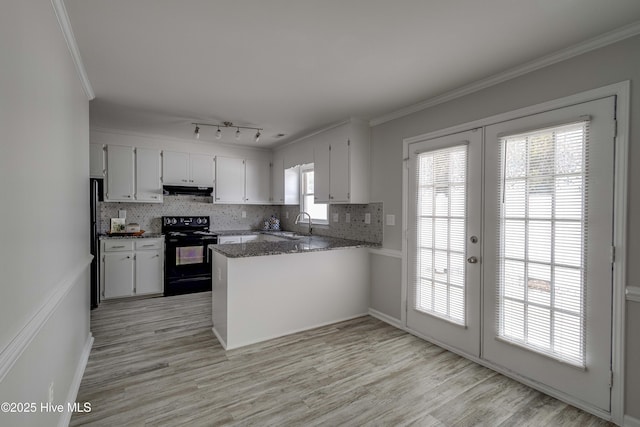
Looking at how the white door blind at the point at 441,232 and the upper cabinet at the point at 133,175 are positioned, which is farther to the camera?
the upper cabinet at the point at 133,175

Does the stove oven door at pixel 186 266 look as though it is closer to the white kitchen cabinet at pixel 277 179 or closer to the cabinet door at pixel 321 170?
the white kitchen cabinet at pixel 277 179

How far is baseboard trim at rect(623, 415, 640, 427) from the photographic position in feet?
6.16

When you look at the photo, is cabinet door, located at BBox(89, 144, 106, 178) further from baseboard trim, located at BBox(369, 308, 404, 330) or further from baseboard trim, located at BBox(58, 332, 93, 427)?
baseboard trim, located at BBox(369, 308, 404, 330)

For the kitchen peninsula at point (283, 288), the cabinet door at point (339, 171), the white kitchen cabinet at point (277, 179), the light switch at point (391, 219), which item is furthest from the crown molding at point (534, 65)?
the white kitchen cabinet at point (277, 179)

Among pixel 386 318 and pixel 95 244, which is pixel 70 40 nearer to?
pixel 95 244

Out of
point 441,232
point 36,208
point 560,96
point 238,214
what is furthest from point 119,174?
point 560,96

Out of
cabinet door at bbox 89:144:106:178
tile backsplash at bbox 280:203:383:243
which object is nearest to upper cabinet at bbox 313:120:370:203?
tile backsplash at bbox 280:203:383:243

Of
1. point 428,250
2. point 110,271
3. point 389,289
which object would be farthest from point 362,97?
point 110,271

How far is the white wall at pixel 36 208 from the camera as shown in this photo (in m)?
1.08

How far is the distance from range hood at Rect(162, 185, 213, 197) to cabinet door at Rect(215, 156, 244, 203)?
184 mm

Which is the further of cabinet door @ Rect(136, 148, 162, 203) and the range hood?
the range hood

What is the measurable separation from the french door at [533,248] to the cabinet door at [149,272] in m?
3.82

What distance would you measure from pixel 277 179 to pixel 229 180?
0.83 meters

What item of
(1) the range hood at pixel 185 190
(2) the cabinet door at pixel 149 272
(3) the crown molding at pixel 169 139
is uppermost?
(3) the crown molding at pixel 169 139
